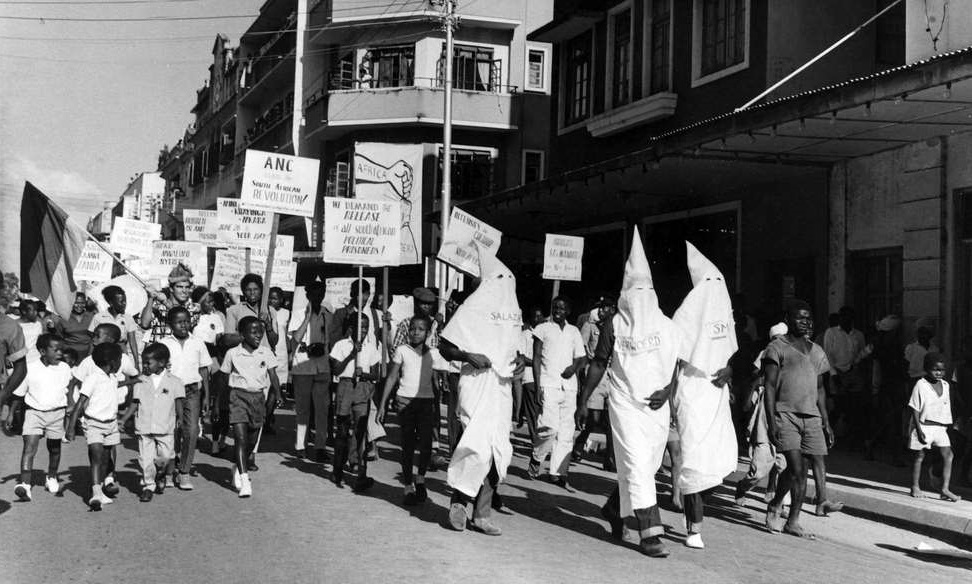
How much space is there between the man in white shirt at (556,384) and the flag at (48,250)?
195 inches

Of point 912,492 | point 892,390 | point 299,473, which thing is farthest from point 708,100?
point 299,473

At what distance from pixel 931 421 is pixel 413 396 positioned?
15.9ft

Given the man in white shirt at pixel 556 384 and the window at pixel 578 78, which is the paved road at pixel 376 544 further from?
the window at pixel 578 78

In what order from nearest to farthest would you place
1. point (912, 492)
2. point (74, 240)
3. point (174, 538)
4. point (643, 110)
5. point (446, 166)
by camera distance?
point (174, 538) → point (912, 492) → point (74, 240) → point (643, 110) → point (446, 166)

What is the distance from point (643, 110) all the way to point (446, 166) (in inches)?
240

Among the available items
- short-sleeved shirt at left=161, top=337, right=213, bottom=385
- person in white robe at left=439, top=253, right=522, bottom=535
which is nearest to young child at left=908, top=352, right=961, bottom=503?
person in white robe at left=439, top=253, right=522, bottom=535

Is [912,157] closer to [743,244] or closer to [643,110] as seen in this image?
[743,244]

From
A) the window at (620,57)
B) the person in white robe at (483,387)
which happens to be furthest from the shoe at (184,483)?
the window at (620,57)

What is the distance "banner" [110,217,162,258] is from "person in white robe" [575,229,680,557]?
13.5 meters

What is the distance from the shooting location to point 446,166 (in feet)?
77.6

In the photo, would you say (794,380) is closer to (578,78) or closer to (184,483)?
(184,483)

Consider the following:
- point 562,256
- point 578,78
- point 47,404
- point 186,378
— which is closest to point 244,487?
point 186,378

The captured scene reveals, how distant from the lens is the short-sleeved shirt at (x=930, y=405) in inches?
385

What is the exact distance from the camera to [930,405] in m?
9.80
